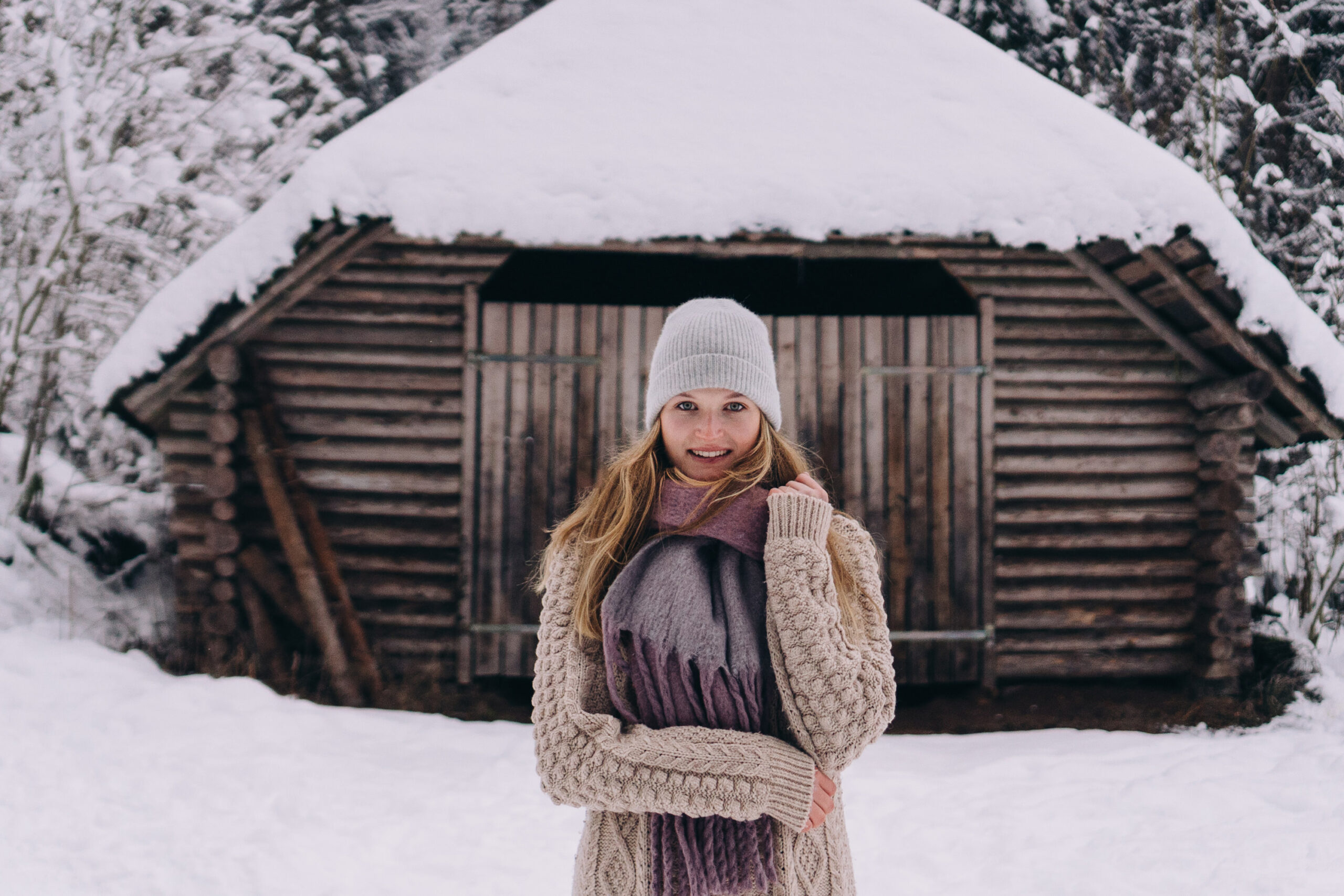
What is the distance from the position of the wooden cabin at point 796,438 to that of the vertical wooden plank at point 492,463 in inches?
0.6

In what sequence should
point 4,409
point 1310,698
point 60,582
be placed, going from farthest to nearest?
point 4,409, point 60,582, point 1310,698

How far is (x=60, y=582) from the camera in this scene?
23.3 feet

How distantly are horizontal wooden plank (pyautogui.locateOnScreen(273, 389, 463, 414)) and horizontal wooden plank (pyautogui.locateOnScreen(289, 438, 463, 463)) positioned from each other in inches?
9.0

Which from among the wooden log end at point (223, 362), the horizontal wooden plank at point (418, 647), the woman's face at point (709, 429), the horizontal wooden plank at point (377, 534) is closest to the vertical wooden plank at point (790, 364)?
the horizontal wooden plank at point (377, 534)

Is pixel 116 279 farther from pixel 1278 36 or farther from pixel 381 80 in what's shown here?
pixel 1278 36

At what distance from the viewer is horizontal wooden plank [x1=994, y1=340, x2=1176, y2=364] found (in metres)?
5.54

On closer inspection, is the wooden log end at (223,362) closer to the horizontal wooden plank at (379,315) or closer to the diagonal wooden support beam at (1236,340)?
the horizontal wooden plank at (379,315)

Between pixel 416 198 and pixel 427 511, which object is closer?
pixel 416 198

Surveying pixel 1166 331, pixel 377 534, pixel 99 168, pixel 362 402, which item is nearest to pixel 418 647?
pixel 377 534

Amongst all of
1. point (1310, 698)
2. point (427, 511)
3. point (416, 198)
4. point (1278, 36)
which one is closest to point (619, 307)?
point (416, 198)

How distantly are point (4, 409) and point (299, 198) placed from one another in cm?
622

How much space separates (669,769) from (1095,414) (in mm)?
5185

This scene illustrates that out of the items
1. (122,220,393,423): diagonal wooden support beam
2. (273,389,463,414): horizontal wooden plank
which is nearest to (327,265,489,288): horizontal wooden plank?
(122,220,393,423): diagonal wooden support beam

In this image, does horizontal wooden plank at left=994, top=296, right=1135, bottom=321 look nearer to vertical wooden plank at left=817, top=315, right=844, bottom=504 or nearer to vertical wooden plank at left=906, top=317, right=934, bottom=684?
vertical wooden plank at left=906, top=317, right=934, bottom=684
